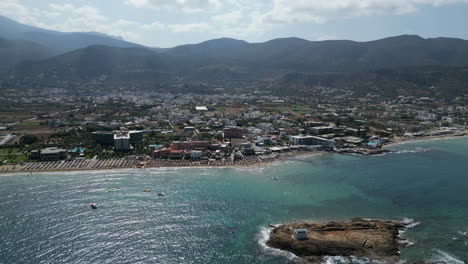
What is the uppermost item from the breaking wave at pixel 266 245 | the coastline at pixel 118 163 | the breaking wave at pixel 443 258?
the coastline at pixel 118 163

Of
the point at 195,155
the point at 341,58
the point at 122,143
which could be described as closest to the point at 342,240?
the point at 195,155

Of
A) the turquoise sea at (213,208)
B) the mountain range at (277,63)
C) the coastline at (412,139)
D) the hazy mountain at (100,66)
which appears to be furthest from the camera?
the hazy mountain at (100,66)

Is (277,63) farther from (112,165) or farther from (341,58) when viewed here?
(112,165)

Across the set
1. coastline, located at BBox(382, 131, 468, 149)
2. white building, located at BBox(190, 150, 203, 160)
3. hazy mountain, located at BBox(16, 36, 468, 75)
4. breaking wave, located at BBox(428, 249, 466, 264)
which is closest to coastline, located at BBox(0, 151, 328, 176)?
white building, located at BBox(190, 150, 203, 160)

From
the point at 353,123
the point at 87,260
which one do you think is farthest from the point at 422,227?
the point at 353,123

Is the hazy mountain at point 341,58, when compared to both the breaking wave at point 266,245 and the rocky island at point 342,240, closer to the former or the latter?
the rocky island at point 342,240

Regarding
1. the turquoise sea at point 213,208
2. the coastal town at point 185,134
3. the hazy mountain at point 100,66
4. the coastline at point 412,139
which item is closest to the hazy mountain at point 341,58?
the hazy mountain at point 100,66
